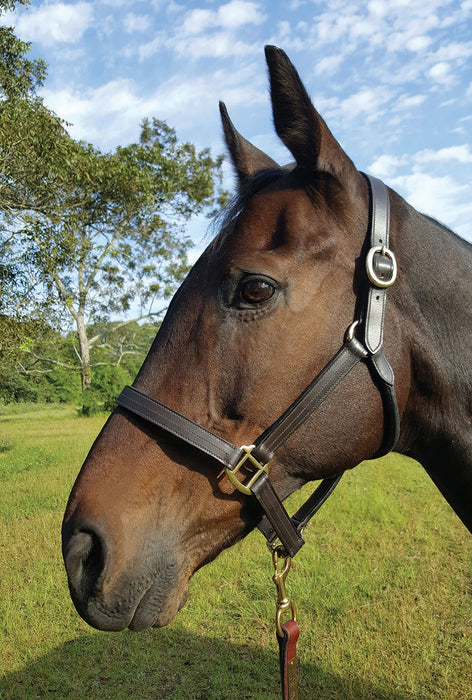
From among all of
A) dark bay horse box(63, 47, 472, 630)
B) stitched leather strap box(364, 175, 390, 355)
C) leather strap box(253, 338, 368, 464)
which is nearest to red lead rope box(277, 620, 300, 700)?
dark bay horse box(63, 47, 472, 630)

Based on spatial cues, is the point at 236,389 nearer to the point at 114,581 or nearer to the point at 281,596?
the point at 114,581

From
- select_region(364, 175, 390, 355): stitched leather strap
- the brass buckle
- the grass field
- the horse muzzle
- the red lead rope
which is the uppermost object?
select_region(364, 175, 390, 355): stitched leather strap

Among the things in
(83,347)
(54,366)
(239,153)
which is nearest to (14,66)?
(239,153)

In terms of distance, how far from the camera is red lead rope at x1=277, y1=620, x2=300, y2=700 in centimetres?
159

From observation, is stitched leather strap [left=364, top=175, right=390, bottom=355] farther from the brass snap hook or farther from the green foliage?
the green foliage

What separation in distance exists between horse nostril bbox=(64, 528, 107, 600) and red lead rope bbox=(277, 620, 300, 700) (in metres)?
0.71

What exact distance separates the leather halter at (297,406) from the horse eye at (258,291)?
32cm

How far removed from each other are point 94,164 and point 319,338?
33.1ft

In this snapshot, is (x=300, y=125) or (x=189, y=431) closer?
(x=189, y=431)

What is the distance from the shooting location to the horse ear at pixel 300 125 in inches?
63.2

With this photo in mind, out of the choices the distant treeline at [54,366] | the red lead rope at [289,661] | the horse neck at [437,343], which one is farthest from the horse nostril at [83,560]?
the distant treeline at [54,366]

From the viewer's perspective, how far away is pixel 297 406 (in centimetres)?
156

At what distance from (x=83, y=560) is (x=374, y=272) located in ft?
4.48

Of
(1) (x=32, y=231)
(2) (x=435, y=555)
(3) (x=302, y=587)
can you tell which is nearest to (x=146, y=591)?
(3) (x=302, y=587)
